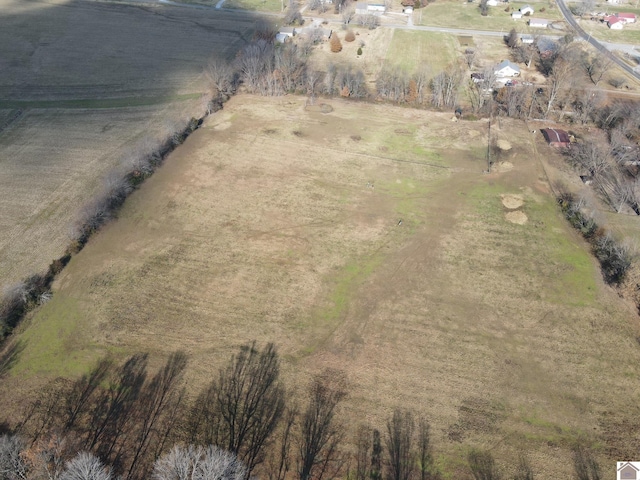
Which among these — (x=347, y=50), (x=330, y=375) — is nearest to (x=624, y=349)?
(x=330, y=375)

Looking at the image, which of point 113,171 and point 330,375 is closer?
point 330,375

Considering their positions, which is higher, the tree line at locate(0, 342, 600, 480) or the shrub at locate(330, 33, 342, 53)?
the shrub at locate(330, 33, 342, 53)

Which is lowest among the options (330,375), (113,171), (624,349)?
(330,375)

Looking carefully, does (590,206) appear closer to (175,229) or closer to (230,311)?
(230,311)

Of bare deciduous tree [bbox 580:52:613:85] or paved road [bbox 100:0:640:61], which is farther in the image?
paved road [bbox 100:0:640:61]

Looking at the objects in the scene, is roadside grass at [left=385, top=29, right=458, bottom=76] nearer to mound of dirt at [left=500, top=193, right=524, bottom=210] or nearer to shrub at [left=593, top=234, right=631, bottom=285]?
mound of dirt at [left=500, top=193, right=524, bottom=210]

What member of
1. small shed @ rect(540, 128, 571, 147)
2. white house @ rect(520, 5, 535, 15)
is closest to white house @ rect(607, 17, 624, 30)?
white house @ rect(520, 5, 535, 15)

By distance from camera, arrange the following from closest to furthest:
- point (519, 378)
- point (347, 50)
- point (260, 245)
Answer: point (519, 378) → point (260, 245) → point (347, 50)
